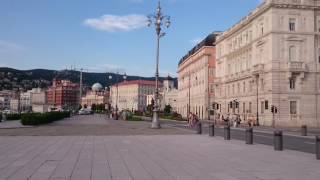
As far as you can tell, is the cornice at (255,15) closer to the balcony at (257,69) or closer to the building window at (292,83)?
the balcony at (257,69)

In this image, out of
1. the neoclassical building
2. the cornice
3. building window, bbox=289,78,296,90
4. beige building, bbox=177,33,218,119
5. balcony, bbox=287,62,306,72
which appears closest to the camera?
balcony, bbox=287,62,306,72

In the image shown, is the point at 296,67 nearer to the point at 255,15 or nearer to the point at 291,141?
the point at 255,15

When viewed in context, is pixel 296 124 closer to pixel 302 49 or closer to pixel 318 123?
pixel 318 123

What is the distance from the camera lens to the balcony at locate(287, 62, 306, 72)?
225 feet

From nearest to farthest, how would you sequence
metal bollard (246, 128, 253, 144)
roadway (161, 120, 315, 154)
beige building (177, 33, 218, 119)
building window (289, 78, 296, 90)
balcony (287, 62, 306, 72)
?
roadway (161, 120, 315, 154) → metal bollard (246, 128, 253, 144) → balcony (287, 62, 306, 72) → building window (289, 78, 296, 90) → beige building (177, 33, 218, 119)

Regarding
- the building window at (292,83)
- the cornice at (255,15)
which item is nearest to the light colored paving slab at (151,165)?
the building window at (292,83)

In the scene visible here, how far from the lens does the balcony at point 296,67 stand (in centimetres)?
6853

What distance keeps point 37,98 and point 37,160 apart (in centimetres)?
14170

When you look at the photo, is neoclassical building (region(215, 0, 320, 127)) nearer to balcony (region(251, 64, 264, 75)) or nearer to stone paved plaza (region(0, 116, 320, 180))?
balcony (region(251, 64, 264, 75))

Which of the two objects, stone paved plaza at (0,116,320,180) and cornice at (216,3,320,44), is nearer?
stone paved plaza at (0,116,320,180)

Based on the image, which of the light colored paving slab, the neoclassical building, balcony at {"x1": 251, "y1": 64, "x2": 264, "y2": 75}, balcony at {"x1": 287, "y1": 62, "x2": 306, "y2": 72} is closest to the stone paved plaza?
the light colored paving slab

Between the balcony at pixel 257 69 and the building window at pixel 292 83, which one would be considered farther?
the balcony at pixel 257 69

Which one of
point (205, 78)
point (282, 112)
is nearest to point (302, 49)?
point (282, 112)

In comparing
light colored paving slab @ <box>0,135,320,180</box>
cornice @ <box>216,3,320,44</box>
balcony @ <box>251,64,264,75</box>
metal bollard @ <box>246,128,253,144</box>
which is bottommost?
light colored paving slab @ <box>0,135,320,180</box>
